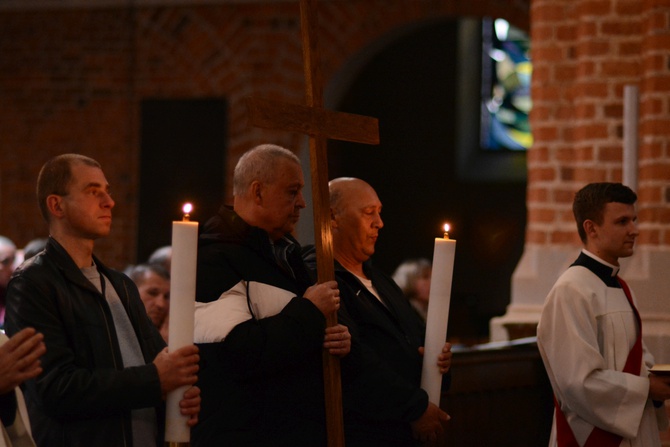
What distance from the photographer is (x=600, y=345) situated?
3.83 meters

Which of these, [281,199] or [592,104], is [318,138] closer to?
[281,199]

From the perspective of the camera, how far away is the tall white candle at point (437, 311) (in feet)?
10.9

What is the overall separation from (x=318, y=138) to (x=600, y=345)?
1316 millimetres

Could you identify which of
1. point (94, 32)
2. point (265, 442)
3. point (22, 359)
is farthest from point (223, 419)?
point (94, 32)

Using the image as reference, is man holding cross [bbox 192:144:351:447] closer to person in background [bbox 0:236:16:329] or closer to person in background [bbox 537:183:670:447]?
person in background [bbox 537:183:670:447]

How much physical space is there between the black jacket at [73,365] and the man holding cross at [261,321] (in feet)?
0.89

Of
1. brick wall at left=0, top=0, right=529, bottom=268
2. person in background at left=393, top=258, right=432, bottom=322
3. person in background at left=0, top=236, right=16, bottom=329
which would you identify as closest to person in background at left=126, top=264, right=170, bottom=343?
person in background at left=0, top=236, right=16, bottom=329

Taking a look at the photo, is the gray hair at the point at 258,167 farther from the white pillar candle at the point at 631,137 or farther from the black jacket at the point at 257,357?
Answer: the white pillar candle at the point at 631,137

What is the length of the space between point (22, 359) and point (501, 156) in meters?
10.1

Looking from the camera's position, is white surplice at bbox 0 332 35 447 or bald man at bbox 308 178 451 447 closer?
white surplice at bbox 0 332 35 447

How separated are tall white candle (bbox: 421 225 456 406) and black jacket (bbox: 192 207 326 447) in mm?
352

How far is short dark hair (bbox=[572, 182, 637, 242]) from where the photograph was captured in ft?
12.8

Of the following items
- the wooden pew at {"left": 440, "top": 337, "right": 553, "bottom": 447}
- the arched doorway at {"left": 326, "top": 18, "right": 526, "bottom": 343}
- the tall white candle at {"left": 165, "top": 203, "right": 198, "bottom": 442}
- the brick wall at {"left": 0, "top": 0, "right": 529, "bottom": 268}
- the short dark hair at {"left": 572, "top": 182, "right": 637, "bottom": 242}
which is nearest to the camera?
the tall white candle at {"left": 165, "top": 203, "right": 198, "bottom": 442}

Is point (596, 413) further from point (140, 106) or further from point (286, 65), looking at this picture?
point (140, 106)
